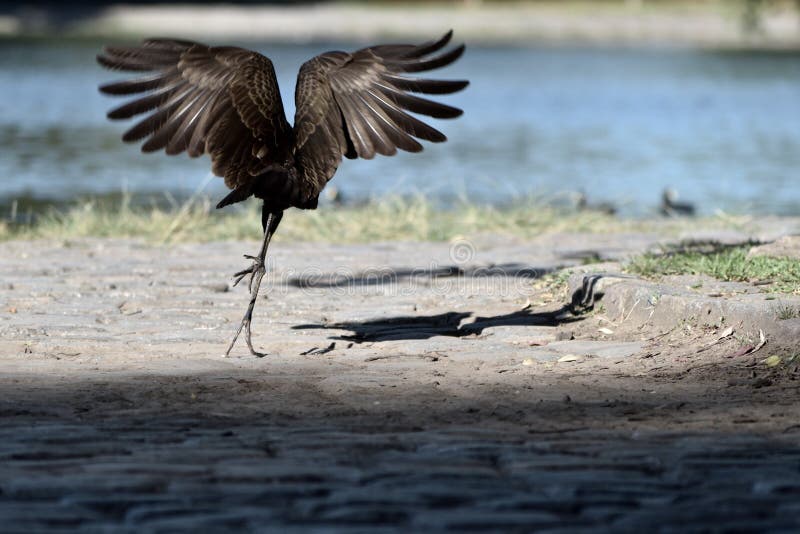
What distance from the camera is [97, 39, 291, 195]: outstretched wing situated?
19.2 ft

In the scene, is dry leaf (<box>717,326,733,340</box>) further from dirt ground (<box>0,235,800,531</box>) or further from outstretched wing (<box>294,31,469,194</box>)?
outstretched wing (<box>294,31,469,194</box>)

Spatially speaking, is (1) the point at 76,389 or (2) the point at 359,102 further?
(2) the point at 359,102

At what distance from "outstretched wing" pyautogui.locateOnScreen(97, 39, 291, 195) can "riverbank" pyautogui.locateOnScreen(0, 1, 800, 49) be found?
145ft

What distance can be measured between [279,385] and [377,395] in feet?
1.54

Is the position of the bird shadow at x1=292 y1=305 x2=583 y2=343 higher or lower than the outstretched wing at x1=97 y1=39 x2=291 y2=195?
lower

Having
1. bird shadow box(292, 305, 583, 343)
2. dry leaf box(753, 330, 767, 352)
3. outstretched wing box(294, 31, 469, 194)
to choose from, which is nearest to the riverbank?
bird shadow box(292, 305, 583, 343)

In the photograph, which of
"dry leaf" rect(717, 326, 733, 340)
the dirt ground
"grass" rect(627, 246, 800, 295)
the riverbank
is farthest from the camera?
the riverbank

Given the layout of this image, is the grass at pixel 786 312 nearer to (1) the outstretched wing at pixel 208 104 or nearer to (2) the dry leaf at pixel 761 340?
(2) the dry leaf at pixel 761 340

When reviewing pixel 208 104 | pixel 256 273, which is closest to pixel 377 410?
pixel 256 273

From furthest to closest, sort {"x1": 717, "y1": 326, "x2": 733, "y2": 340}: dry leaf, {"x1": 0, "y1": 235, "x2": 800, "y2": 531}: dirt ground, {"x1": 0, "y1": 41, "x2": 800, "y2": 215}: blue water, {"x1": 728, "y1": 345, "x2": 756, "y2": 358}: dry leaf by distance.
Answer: {"x1": 0, "y1": 41, "x2": 800, "y2": 215}: blue water → {"x1": 717, "y1": 326, "x2": 733, "y2": 340}: dry leaf → {"x1": 728, "y1": 345, "x2": 756, "y2": 358}: dry leaf → {"x1": 0, "y1": 235, "x2": 800, "y2": 531}: dirt ground

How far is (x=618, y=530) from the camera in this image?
336 cm

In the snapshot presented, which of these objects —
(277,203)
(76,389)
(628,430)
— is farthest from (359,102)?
(628,430)

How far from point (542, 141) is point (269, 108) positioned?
17.2m

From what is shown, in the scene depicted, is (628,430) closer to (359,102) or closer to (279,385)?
(279,385)
